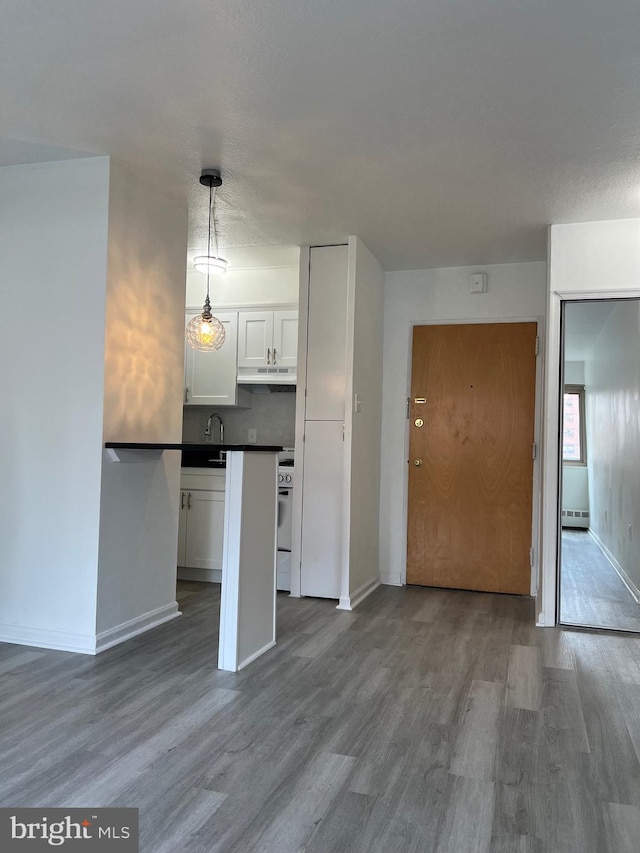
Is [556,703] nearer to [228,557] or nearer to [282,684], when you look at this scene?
[282,684]

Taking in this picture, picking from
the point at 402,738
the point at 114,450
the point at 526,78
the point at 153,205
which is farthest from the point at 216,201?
the point at 402,738

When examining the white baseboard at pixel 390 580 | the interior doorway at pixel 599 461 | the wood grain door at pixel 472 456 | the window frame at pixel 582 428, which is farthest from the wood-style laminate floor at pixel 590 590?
the white baseboard at pixel 390 580

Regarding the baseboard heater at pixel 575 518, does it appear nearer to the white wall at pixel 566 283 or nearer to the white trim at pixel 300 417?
the white wall at pixel 566 283

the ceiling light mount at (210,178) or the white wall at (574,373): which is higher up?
the ceiling light mount at (210,178)

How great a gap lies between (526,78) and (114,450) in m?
2.47

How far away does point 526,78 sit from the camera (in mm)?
2502

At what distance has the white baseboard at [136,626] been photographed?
3285 millimetres

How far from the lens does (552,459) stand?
13.2 feet

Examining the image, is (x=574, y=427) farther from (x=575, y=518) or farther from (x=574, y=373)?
(x=575, y=518)

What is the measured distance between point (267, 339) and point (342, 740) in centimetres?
353

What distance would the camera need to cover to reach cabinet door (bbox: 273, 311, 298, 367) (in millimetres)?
5272

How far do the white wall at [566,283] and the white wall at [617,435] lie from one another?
0.19m

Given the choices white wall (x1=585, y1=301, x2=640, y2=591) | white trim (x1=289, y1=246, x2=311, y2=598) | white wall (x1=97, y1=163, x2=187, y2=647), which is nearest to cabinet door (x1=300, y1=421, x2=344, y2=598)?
white trim (x1=289, y1=246, x2=311, y2=598)

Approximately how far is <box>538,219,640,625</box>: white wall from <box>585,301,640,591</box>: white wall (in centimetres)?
19
